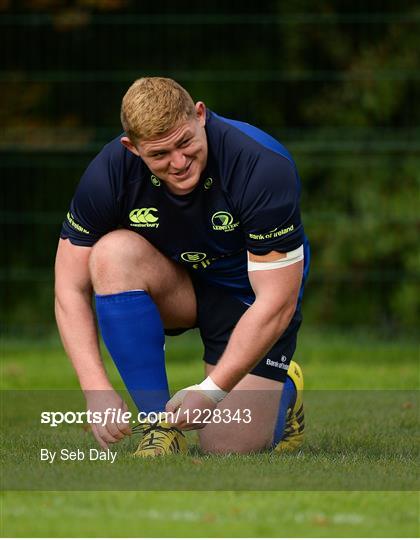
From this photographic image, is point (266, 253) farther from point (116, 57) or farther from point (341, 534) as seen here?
point (116, 57)

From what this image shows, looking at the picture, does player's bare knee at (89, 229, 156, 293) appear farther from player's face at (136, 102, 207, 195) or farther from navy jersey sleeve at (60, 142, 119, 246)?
player's face at (136, 102, 207, 195)

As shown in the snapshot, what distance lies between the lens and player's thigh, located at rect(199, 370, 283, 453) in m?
5.19

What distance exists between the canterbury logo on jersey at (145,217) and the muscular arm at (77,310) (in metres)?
0.20

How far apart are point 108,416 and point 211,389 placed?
1.19 ft

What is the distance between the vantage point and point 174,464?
448 cm

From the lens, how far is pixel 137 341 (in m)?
4.91

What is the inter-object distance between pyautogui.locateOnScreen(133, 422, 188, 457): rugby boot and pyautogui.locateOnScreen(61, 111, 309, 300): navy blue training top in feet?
2.14

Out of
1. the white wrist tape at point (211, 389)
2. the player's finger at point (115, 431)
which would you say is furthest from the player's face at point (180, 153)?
the player's finger at point (115, 431)

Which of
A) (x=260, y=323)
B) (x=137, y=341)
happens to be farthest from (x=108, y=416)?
(x=260, y=323)

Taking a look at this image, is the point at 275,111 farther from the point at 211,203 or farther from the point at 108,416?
the point at 108,416

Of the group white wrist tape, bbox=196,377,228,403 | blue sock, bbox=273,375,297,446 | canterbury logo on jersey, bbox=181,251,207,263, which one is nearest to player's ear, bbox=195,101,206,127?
canterbury logo on jersey, bbox=181,251,207,263

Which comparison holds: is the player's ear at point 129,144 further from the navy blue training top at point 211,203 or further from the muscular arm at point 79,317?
the muscular arm at point 79,317

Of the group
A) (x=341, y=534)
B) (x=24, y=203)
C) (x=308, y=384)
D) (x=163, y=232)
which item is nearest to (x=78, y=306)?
(x=163, y=232)

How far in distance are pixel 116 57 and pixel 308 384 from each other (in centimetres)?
334
